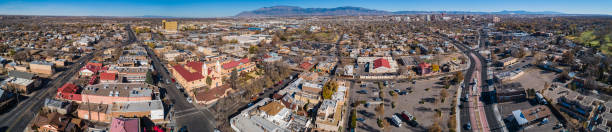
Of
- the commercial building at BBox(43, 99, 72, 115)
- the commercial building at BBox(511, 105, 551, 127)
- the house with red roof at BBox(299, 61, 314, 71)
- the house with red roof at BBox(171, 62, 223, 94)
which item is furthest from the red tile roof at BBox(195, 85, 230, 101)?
the commercial building at BBox(511, 105, 551, 127)

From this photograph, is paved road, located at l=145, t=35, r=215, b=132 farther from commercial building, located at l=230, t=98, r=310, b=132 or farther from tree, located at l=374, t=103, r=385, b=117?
tree, located at l=374, t=103, r=385, b=117

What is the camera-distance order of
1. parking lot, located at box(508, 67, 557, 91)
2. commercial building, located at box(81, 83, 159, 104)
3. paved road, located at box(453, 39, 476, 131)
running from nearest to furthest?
paved road, located at box(453, 39, 476, 131), commercial building, located at box(81, 83, 159, 104), parking lot, located at box(508, 67, 557, 91)

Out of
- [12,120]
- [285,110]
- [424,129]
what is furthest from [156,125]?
[424,129]

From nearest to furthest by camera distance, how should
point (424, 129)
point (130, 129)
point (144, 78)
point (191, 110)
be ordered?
1. point (130, 129)
2. point (424, 129)
3. point (191, 110)
4. point (144, 78)

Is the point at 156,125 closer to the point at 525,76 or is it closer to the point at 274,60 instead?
the point at 274,60

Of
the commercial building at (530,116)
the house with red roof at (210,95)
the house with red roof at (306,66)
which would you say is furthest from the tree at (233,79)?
the commercial building at (530,116)

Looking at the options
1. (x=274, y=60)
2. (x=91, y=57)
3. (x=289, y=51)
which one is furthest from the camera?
(x=289, y=51)

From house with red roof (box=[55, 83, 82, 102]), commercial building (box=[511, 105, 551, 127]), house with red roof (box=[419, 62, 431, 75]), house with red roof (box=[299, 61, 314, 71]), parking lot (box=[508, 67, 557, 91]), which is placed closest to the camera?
commercial building (box=[511, 105, 551, 127])

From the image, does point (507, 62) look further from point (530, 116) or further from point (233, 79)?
point (233, 79)
